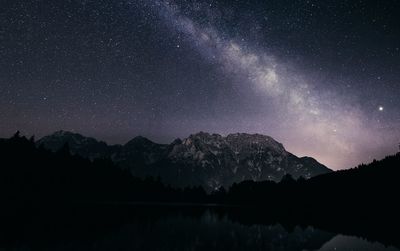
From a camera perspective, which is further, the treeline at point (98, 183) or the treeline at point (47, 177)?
the treeline at point (98, 183)

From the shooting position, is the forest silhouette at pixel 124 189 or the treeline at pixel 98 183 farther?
the treeline at pixel 98 183

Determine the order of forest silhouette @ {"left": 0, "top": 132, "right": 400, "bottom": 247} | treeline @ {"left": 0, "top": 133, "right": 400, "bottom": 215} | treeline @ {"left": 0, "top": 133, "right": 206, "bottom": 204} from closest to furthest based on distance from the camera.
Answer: forest silhouette @ {"left": 0, "top": 132, "right": 400, "bottom": 247}, treeline @ {"left": 0, "top": 133, "right": 206, "bottom": 204}, treeline @ {"left": 0, "top": 133, "right": 400, "bottom": 215}

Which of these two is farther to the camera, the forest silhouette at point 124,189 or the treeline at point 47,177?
the treeline at point 47,177

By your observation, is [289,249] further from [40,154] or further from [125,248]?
[40,154]

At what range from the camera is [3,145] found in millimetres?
99500

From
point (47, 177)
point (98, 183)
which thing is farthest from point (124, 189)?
point (47, 177)

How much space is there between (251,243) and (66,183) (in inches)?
4037

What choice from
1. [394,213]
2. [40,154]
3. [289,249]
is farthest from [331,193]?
[289,249]

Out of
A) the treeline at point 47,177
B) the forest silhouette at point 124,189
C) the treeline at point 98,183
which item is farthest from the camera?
the treeline at point 98,183

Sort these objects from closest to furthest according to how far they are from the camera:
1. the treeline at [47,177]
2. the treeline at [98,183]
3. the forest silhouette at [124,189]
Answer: the forest silhouette at [124,189] → the treeline at [47,177] → the treeline at [98,183]

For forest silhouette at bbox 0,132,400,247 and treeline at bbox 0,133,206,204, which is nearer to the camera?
forest silhouette at bbox 0,132,400,247

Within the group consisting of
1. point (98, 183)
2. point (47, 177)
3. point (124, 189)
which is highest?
point (98, 183)

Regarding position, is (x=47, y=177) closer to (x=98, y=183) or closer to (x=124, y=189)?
(x=98, y=183)

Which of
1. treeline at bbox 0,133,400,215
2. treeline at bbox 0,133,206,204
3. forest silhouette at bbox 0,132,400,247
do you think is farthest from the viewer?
treeline at bbox 0,133,400,215
